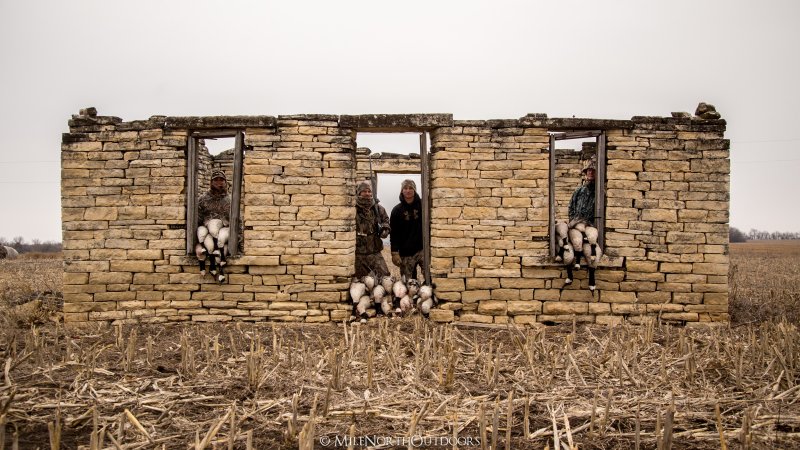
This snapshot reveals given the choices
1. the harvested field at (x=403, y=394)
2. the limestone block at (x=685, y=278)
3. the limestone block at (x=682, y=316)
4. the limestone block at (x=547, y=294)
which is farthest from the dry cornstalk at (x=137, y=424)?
the limestone block at (x=685, y=278)

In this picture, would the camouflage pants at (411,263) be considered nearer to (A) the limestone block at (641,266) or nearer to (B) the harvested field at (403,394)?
(B) the harvested field at (403,394)

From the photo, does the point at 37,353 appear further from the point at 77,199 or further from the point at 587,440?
the point at 587,440

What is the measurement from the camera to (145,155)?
271 inches

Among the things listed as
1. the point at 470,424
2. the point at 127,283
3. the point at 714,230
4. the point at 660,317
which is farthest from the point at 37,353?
the point at 714,230

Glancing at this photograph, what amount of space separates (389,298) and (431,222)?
1.17 metres

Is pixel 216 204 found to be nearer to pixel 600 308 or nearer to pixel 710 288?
pixel 600 308

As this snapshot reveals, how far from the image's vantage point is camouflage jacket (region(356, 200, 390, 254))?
7859mm

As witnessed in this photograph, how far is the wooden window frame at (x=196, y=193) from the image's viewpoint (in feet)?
22.5

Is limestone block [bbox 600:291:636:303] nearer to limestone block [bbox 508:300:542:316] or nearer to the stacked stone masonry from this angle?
A: the stacked stone masonry

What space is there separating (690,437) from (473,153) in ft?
13.8

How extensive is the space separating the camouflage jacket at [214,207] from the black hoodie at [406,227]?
2.38m

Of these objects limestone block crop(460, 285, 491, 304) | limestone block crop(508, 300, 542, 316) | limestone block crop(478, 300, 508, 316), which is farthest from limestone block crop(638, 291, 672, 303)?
limestone block crop(460, 285, 491, 304)

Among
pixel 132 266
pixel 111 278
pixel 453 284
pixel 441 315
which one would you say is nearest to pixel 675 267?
pixel 453 284

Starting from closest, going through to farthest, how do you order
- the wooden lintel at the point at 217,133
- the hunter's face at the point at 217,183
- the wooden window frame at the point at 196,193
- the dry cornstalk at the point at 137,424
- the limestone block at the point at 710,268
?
the dry cornstalk at the point at 137,424, the limestone block at the point at 710,268, the wooden window frame at the point at 196,193, the wooden lintel at the point at 217,133, the hunter's face at the point at 217,183
